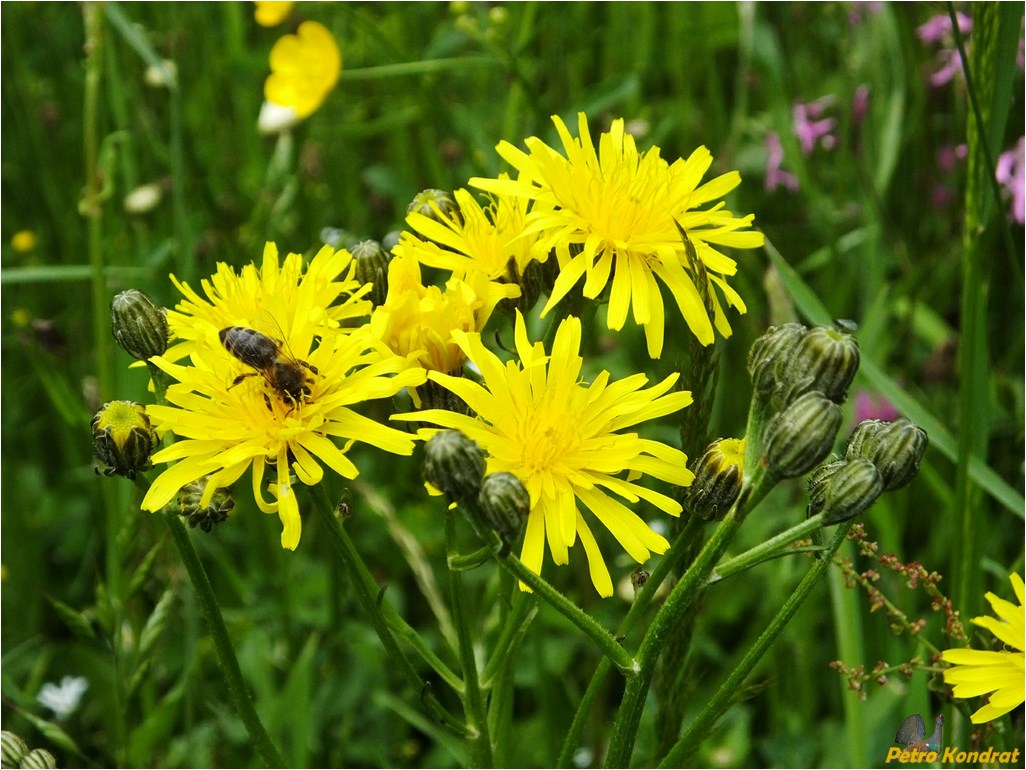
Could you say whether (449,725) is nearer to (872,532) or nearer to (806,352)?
(806,352)

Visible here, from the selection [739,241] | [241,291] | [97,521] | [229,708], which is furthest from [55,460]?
[739,241]

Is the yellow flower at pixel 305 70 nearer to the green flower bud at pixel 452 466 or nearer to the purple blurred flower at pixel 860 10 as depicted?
the purple blurred flower at pixel 860 10

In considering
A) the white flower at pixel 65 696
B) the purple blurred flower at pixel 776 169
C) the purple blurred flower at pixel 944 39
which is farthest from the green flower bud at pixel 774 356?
the purple blurred flower at pixel 776 169

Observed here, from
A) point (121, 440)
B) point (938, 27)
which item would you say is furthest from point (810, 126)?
point (121, 440)

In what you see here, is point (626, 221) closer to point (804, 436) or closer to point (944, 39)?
point (804, 436)

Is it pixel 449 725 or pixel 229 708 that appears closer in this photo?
pixel 449 725

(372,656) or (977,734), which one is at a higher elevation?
(977,734)

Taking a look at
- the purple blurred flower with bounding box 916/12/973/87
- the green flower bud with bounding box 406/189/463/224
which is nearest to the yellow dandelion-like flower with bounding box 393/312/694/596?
the green flower bud with bounding box 406/189/463/224
